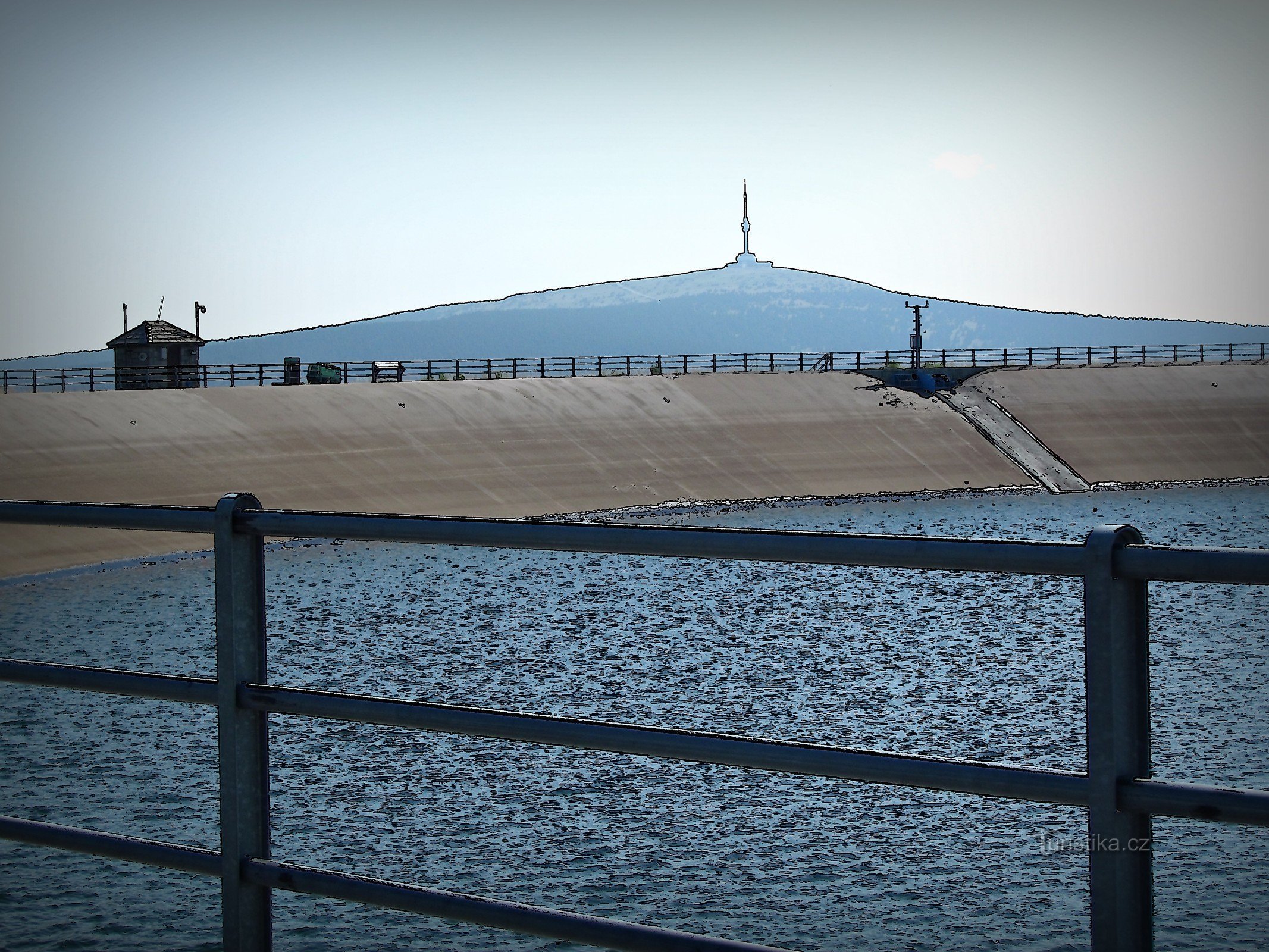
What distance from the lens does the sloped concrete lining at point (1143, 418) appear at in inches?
2881

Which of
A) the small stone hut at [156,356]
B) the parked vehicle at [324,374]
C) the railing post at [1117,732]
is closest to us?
the railing post at [1117,732]

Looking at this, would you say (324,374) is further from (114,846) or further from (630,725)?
(630,725)

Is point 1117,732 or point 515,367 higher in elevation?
point 515,367

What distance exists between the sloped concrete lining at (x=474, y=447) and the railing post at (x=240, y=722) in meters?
38.1

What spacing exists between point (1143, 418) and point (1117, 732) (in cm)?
8152

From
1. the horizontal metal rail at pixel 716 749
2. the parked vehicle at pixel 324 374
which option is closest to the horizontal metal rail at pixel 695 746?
the horizontal metal rail at pixel 716 749

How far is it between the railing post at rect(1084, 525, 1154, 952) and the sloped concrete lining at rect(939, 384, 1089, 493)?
6819 cm

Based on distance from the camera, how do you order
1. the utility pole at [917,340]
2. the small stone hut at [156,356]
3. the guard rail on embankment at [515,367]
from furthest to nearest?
1. the utility pole at [917,340]
2. the small stone hut at [156,356]
3. the guard rail on embankment at [515,367]

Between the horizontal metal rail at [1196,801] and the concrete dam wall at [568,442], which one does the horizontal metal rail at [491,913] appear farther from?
the concrete dam wall at [568,442]

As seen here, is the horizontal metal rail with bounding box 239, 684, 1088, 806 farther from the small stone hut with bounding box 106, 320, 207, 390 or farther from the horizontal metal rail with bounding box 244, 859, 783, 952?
the small stone hut with bounding box 106, 320, 207, 390

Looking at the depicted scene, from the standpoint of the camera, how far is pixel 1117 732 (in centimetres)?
219

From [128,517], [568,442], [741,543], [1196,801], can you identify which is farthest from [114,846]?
[568,442]

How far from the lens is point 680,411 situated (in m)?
68.2

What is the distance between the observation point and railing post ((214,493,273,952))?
3.00 m
